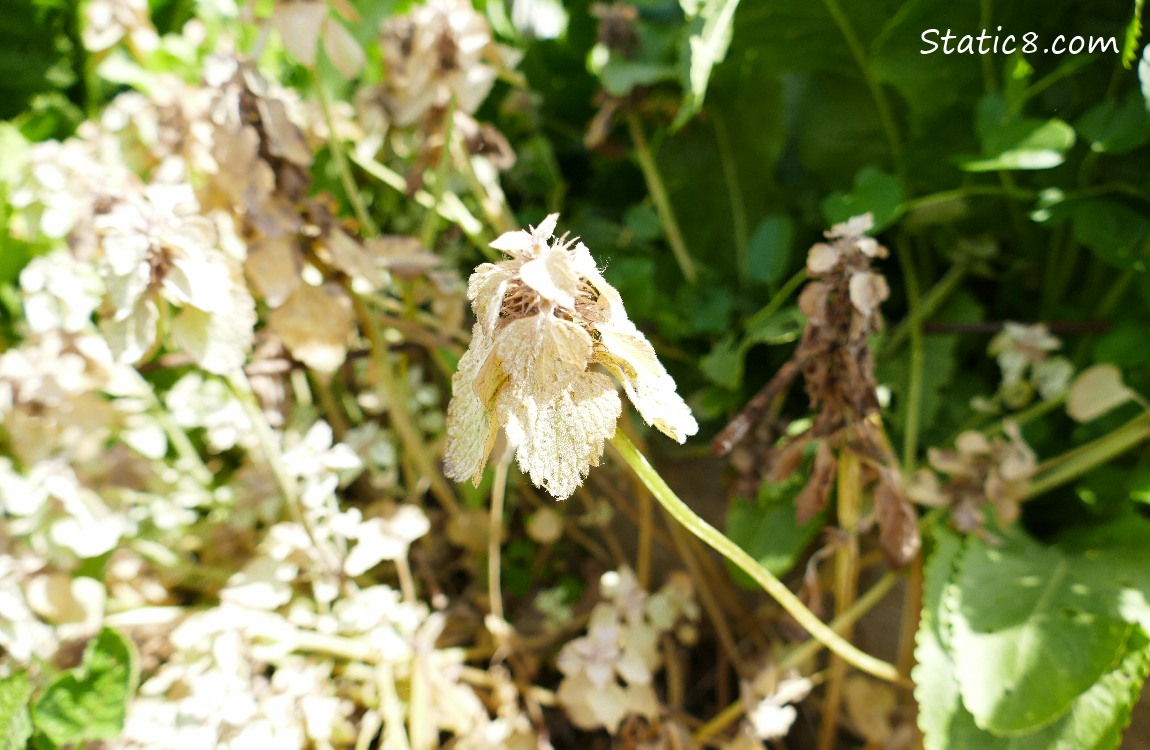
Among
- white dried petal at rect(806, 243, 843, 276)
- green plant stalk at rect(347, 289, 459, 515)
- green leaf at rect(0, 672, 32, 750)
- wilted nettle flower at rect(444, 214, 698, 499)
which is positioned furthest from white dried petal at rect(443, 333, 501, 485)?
green leaf at rect(0, 672, 32, 750)

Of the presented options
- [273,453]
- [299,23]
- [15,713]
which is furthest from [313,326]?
[15,713]

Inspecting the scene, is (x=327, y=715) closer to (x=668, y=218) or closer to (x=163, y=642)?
(x=163, y=642)

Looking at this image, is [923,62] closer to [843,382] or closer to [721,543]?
[843,382]

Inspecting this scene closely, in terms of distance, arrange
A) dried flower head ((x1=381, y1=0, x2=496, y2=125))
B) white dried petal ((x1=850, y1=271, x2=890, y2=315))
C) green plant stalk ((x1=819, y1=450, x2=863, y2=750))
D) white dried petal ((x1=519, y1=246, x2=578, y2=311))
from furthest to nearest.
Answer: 1. dried flower head ((x1=381, y1=0, x2=496, y2=125))
2. green plant stalk ((x1=819, y1=450, x2=863, y2=750))
3. white dried petal ((x1=850, y1=271, x2=890, y2=315))
4. white dried petal ((x1=519, y1=246, x2=578, y2=311))

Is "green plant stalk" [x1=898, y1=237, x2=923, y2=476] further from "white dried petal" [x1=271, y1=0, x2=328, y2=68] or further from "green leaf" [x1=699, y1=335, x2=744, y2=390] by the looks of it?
"white dried petal" [x1=271, y1=0, x2=328, y2=68]

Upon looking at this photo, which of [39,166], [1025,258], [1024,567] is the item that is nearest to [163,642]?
[39,166]

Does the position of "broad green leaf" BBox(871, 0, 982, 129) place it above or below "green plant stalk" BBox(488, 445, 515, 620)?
above

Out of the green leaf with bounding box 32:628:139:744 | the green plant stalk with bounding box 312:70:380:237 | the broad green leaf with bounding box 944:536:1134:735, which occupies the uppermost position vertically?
the green plant stalk with bounding box 312:70:380:237

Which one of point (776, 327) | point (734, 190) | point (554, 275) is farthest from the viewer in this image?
point (734, 190)
